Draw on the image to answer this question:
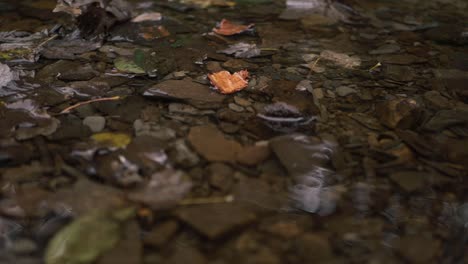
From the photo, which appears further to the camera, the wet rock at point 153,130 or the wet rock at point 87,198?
the wet rock at point 153,130

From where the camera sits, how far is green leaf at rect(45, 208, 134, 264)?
3.62ft

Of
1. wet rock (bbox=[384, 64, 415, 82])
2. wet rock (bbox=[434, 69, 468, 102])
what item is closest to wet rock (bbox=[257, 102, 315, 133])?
wet rock (bbox=[384, 64, 415, 82])

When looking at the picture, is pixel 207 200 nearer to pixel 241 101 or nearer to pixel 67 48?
pixel 241 101

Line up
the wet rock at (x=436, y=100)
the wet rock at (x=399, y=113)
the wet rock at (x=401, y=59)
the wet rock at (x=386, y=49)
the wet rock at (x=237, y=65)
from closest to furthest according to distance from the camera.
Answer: the wet rock at (x=399, y=113)
the wet rock at (x=436, y=100)
the wet rock at (x=237, y=65)
the wet rock at (x=401, y=59)
the wet rock at (x=386, y=49)

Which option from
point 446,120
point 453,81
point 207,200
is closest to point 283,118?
point 207,200

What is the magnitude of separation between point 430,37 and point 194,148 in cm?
178

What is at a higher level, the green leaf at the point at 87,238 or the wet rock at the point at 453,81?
the wet rock at the point at 453,81

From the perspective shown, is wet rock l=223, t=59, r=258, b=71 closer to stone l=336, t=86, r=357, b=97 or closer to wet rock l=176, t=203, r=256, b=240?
stone l=336, t=86, r=357, b=97

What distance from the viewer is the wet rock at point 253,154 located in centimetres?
147

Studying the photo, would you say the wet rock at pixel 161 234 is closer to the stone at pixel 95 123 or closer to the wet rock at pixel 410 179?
the stone at pixel 95 123

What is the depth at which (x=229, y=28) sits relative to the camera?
249 centimetres

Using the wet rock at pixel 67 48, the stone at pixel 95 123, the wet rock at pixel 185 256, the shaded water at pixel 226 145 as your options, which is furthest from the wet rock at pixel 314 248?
the wet rock at pixel 67 48

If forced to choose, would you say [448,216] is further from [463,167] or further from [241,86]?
[241,86]

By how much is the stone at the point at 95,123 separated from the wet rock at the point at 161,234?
0.54 m
